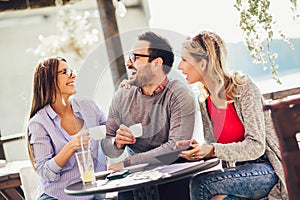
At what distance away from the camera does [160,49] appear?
2713mm

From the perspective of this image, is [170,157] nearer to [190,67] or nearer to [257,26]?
[190,67]

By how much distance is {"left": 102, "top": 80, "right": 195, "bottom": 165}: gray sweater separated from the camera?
2.61 meters

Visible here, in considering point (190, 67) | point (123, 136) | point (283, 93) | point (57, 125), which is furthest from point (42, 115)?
point (283, 93)

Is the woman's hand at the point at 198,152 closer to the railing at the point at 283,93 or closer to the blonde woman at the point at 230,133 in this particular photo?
the blonde woman at the point at 230,133

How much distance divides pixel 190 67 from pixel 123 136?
41 cm

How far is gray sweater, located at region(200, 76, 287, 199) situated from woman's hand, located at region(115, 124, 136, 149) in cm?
38

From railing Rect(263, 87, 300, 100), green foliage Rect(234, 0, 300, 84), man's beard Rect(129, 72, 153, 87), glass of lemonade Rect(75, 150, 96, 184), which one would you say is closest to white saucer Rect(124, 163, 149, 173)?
glass of lemonade Rect(75, 150, 96, 184)

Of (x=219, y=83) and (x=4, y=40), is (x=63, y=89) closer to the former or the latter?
(x=219, y=83)

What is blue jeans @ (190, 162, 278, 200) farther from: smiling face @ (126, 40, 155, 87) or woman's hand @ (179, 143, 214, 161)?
smiling face @ (126, 40, 155, 87)

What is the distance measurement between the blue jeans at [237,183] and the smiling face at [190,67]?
0.42m

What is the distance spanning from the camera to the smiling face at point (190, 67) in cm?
254

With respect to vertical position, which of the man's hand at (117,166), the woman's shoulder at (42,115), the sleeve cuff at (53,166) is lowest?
the man's hand at (117,166)

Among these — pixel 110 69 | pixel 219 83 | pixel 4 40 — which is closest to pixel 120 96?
pixel 219 83

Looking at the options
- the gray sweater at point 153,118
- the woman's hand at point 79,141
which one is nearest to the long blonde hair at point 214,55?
the gray sweater at point 153,118
